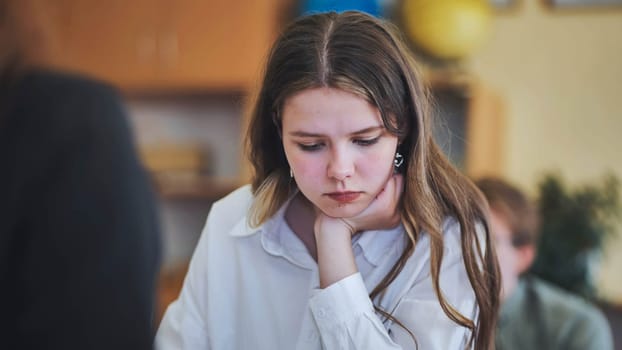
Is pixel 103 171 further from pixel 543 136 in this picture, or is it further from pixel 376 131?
pixel 543 136

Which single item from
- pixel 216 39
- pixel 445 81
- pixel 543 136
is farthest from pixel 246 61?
pixel 543 136

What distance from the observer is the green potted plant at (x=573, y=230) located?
2750 millimetres

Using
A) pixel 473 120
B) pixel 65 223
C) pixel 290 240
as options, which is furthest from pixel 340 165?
pixel 473 120

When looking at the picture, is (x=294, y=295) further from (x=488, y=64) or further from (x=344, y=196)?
(x=488, y=64)

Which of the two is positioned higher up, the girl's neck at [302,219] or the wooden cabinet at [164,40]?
the wooden cabinet at [164,40]

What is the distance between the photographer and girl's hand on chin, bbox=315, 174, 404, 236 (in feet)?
3.95

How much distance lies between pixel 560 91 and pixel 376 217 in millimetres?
2509

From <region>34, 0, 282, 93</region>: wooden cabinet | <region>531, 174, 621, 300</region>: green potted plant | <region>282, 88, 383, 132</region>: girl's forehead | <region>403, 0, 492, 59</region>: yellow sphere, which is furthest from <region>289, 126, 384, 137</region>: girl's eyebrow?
<region>34, 0, 282, 93</region>: wooden cabinet

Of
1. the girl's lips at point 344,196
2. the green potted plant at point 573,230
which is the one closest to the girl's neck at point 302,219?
the girl's lips at point 344,196

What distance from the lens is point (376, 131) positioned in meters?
1.12

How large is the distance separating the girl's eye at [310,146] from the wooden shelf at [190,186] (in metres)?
2.42

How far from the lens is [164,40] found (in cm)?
354

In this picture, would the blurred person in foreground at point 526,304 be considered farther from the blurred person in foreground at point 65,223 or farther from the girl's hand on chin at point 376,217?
the blurred person in foreground at point 65,223

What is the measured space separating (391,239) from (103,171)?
1.67ft
